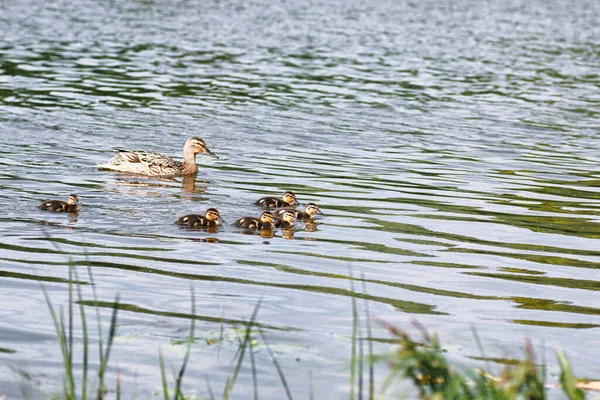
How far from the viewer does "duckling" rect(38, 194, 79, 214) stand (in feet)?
34.1

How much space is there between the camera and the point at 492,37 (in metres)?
33.8

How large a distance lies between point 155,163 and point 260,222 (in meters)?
3.85

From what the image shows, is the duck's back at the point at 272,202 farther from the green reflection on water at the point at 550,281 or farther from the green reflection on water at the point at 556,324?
the green reflection on water at the point at 556,324

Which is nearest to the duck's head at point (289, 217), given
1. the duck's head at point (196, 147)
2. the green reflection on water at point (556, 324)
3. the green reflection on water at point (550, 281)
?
the green reflection on water at point (550, 281)

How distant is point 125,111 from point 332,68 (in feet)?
24.9

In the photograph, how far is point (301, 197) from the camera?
12.2 m

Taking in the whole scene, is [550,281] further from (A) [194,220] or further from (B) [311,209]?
(A) [194,220]

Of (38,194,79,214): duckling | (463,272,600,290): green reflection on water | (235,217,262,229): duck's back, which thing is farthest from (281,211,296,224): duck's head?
(463,272,600,290): green reflection on water

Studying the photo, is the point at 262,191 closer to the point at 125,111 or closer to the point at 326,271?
the point at 326,271

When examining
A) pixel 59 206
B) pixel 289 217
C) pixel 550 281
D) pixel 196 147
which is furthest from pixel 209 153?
pixel 550 281

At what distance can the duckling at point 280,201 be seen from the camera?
11.5 meters

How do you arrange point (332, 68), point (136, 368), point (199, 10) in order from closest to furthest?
1. point (136, 368)
2. point (332, 68)
3. point (199, 10)

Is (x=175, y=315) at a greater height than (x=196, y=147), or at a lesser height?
greater

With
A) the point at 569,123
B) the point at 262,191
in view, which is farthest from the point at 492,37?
the point at 262,191
